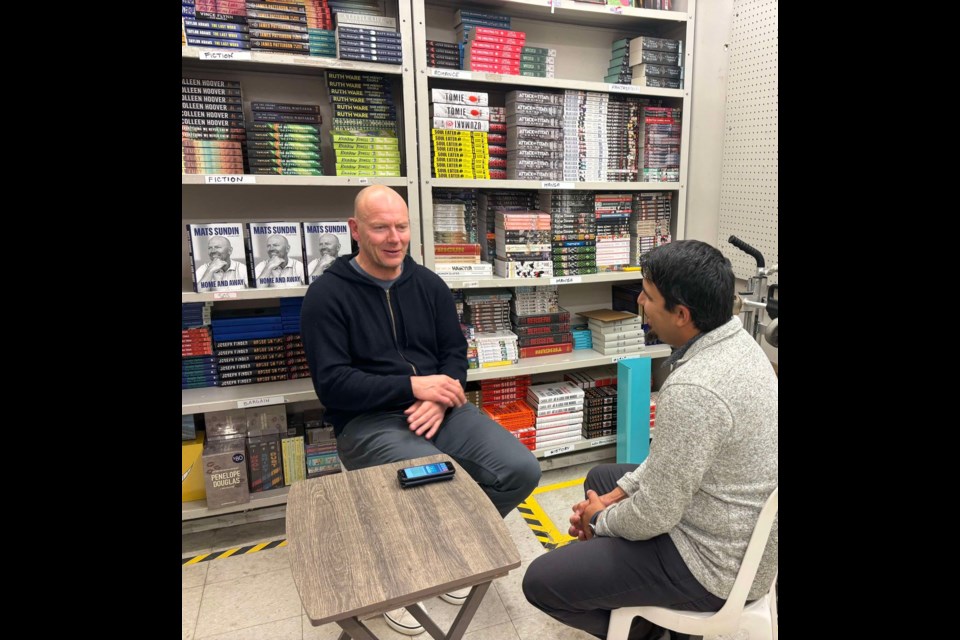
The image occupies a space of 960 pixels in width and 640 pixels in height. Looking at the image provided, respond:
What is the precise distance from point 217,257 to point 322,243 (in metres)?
0.45

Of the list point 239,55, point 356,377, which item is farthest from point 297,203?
point 356,377

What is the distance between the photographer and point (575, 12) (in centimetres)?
288

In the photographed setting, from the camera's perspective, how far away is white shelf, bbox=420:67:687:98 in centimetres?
257

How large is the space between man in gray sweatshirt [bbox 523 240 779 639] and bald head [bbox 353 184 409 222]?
1142 mm

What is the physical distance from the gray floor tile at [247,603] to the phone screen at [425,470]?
940 millimetres

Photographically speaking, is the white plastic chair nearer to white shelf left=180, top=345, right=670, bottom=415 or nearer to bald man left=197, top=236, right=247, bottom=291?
white shelf left=180, top=345, right=670, bottom=415

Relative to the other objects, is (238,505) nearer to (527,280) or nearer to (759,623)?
(527,280)

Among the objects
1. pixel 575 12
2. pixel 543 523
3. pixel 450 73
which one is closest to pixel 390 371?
pixel 543 523

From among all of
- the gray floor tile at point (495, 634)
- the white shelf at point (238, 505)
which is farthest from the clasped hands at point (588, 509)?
the white shelf at point (238, 505)

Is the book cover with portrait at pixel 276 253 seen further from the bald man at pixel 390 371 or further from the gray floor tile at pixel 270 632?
the gray floor tile at pixel 270 632

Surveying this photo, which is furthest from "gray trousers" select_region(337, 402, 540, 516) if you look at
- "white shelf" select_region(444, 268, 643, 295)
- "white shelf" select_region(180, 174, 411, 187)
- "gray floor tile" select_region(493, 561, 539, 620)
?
"white shelf" select_region(180, 174, 411, 187)

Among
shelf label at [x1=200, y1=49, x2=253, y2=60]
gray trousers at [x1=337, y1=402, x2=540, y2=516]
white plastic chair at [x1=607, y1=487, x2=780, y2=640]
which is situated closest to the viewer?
white plastic chair at [x1=607, y1=487, x2=780, y2=640]

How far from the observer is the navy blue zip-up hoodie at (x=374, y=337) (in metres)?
2.17
